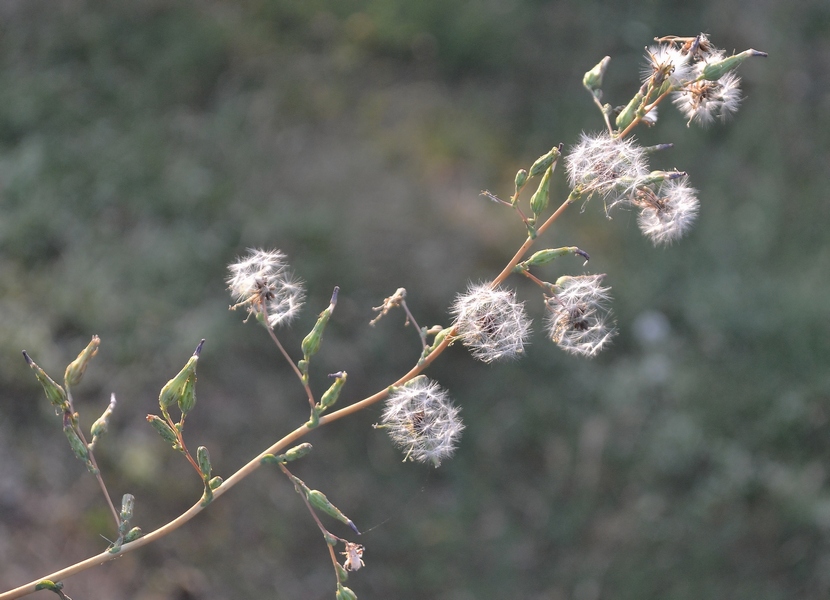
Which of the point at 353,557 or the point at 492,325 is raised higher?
the point at 492,325

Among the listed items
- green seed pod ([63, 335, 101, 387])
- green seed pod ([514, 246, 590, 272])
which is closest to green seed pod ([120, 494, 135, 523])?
green seed pod ([63, 335, 101, 387])

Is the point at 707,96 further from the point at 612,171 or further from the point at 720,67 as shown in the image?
the point at 612,171

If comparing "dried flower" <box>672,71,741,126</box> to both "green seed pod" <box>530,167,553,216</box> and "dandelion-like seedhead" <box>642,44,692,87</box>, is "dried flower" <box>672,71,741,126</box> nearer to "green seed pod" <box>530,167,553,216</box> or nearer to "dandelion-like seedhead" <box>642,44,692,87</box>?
"dandelion-like seedhead" <box>642,44,692,87</box>

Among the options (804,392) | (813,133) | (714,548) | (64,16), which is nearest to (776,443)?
(804,392)

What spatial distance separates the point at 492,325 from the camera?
1377mm

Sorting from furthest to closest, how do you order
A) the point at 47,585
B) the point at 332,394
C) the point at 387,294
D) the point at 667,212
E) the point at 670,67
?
the point at 387,294, the point at 667,212, the point at 670,67, the point at 332,394, the point at 47,585

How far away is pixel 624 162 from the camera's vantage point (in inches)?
53.6

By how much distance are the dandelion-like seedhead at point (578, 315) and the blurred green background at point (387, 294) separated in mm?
2392

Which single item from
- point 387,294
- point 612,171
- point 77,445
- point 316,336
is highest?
point 612,171

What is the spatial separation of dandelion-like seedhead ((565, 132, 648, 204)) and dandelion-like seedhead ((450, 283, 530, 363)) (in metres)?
0.23

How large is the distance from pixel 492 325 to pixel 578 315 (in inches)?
7.5

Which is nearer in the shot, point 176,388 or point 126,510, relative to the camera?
point 126,510

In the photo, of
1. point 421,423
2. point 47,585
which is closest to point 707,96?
point 421,423

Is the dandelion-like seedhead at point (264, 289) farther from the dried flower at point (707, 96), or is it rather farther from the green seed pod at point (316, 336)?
the dried flower at point (707, 96)
